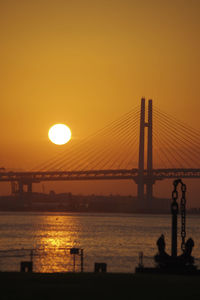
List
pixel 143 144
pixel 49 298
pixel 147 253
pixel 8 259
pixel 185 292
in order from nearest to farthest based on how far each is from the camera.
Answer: pixel 49 298
pixel 185 292
pixel 8 259
pixel 147 253
pixel 143 144

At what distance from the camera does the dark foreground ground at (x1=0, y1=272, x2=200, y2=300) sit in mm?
11220

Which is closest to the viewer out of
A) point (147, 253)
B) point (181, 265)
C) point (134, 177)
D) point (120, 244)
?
point (181, 265)

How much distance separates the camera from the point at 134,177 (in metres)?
89.2

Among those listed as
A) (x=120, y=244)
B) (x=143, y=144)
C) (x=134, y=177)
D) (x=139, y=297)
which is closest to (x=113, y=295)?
(x=139, y=297)

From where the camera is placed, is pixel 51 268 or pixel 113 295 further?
pixel 51 268

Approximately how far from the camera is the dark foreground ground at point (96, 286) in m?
11.2

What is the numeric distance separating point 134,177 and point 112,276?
247 ft

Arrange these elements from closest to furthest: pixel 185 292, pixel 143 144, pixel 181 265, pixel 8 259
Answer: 1. pixel 185 292
2. pixel 181 265
3. pixel 8 259
4. pixel 143 144

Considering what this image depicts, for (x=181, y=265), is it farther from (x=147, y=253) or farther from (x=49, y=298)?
(x=147, y=253)

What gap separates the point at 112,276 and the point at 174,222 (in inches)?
127

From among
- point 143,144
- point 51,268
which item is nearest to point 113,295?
point 51,268

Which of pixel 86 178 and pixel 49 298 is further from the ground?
pixel 86 178

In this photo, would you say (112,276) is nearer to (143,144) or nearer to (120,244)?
(120,244)

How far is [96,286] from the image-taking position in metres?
12.4
